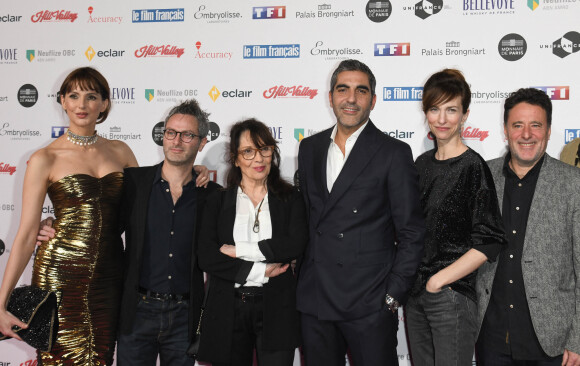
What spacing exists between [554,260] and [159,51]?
3.37 m

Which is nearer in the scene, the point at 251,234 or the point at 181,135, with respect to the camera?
the point at 251,234

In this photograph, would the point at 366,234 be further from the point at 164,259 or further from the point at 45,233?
the point at 45,233

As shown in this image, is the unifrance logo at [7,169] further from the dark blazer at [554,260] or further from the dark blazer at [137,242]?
the dark blazer at [554,260]

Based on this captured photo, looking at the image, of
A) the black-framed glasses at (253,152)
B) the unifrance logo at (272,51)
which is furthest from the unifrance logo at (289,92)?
the black-framed glasses at (253,152)

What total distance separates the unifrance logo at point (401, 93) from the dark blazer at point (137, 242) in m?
1.75

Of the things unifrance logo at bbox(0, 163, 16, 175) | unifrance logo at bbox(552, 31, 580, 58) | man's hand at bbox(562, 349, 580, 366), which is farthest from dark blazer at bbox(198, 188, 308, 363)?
unifrance logo at bbox(0, 163, 16, 175)

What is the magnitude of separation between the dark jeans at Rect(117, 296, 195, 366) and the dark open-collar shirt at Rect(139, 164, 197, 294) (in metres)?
0.09

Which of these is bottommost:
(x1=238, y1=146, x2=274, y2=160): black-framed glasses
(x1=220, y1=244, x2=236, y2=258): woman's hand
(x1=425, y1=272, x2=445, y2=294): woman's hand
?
(x1=425, y1=272, x2=445, y2=294): woman's hand

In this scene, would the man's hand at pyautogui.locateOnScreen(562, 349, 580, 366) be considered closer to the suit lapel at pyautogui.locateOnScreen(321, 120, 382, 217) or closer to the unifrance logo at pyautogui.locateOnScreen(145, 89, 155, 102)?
the suit lapel at pyautogui.locateOnScreen(321, 120, 382, 217)

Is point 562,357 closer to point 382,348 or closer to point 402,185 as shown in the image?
point 382,348

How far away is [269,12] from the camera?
4211mm

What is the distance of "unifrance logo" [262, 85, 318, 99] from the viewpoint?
13.6 ft

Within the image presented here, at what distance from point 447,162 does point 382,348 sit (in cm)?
102

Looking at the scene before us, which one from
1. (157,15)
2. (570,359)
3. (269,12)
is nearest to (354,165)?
(570,359)
